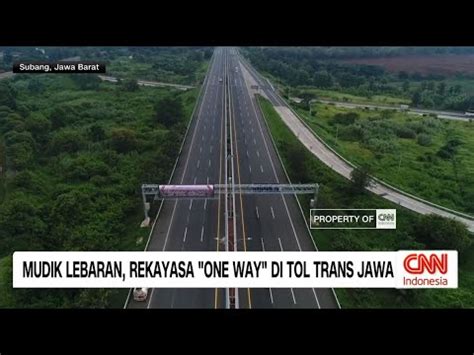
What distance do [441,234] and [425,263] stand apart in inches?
156

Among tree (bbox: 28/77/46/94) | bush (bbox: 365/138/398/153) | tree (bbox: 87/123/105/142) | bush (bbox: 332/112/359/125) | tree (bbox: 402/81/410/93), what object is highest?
tree (bbox: 402/81/410/93)

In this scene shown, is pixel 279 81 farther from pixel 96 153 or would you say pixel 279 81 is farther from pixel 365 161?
pixel 96 153

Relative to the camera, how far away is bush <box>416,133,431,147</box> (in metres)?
41.5

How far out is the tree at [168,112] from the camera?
42.9 m

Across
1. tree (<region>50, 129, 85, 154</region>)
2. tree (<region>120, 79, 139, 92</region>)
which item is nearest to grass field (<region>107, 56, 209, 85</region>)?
tree (<region>120, 79, 139, 92</region>)

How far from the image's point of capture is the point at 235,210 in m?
27.1

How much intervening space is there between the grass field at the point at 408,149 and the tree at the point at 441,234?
5815mm

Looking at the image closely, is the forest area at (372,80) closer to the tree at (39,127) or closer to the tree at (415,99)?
the tree at (415,99)

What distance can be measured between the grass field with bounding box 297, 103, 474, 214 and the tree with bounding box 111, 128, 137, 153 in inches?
763

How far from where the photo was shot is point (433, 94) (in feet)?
149

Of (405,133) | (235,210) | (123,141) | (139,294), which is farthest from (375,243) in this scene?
(123,141)

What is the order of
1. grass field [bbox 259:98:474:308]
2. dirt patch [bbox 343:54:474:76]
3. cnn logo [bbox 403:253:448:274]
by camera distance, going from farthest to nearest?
dirt patch [bbox 343:54:474:76]
grass field [bbox 259:98:474:308]
cnn logo [bbox 403:253:448:274]

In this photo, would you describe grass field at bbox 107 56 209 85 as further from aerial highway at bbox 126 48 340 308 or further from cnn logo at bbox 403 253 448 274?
cnn logo at bbox 403 253 448 274

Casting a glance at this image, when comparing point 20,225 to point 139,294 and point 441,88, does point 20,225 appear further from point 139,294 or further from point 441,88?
point 441,88
